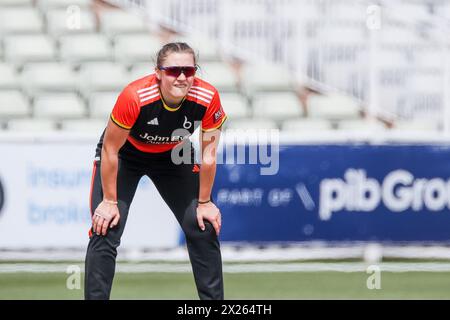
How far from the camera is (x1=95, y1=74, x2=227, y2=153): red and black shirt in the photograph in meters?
6.58

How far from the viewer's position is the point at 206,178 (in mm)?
6848

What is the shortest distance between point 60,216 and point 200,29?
4264 mm

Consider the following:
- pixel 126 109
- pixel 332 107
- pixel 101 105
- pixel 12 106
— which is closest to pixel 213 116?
pixel 126 109

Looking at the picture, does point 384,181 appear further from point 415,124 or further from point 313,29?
point 313,29

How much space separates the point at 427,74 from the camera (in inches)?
542

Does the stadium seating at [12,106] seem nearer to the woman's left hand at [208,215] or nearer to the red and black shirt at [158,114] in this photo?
the red and black shirt at [158,114]

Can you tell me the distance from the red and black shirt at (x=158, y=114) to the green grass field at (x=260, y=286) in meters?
2.45

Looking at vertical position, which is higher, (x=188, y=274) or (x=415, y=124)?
(x=415, y=124)

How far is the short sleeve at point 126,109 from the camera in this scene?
6.56 meters

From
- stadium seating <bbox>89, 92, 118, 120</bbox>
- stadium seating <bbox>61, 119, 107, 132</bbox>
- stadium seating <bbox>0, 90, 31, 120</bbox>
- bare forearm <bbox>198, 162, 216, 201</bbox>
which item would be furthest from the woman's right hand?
stadium seating <bbox>0, 90, 31, 120</bbox>

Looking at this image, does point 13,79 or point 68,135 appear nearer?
point 68,135

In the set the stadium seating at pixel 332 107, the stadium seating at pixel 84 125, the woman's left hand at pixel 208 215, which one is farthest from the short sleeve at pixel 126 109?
the stadium seating at pixel 332 107

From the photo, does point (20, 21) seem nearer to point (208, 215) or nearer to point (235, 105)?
point (235, 105)
